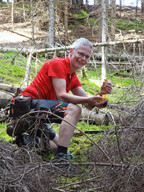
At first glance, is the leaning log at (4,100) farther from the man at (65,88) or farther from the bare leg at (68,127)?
the bare leg at (68,127)

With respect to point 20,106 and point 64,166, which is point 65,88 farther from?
point 64,166

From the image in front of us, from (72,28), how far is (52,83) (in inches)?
676

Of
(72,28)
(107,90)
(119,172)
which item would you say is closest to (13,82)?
(107,90)

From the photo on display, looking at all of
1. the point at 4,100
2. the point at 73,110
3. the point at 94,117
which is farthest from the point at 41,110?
the point at 4,100

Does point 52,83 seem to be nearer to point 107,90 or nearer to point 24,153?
point 107,90

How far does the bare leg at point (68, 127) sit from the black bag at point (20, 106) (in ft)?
1.70

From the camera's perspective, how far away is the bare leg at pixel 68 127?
3350 mm

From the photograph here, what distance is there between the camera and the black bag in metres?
3.36

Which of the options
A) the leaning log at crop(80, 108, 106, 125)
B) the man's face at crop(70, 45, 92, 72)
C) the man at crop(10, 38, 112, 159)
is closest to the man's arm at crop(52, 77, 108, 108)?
the man at crop(10, 38, 112, 159)

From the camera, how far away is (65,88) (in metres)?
3.56

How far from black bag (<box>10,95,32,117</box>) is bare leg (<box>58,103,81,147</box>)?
1.70ft

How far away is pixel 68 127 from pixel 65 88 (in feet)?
1.81

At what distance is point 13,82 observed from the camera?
746cm

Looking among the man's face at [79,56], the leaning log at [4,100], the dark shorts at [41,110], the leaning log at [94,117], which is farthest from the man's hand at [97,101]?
the leaning log at [4,100]
